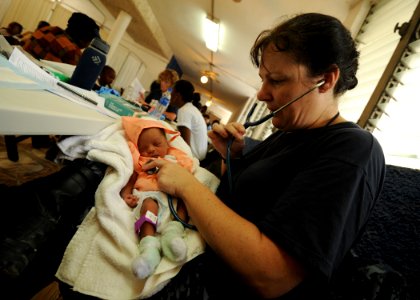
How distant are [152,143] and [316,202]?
1049mm

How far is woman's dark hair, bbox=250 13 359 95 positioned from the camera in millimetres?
834

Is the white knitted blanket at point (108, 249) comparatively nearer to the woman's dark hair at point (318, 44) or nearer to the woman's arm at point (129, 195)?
the woman's arm at point (129, 195)

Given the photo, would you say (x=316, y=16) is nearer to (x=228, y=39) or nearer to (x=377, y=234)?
(x=377, y=234)

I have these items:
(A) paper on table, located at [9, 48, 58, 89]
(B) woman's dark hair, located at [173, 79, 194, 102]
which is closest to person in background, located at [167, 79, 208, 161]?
(B) woman's dark hair, located at [173, 79, 194, 102]

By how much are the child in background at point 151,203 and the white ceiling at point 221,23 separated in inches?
116

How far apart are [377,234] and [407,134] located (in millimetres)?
872

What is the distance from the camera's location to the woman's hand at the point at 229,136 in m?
1.18

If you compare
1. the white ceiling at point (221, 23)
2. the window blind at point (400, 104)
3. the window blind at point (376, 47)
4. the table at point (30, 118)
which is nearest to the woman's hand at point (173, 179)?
the table at point (30, 118)

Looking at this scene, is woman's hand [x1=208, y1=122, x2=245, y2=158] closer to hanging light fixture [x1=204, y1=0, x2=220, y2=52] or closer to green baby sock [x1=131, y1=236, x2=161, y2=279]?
green baby sock [x1=131, y1=236, x2=161, y2=279]

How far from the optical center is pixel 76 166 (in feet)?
2.99

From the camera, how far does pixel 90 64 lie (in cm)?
139

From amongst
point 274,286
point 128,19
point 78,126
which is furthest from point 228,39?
point 274,286

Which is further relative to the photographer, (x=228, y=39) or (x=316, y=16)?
(x=228, y=39)

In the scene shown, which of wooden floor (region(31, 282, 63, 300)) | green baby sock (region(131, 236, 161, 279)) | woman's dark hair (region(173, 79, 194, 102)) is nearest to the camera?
green baby sock (region(131, 236, 161, 279))
